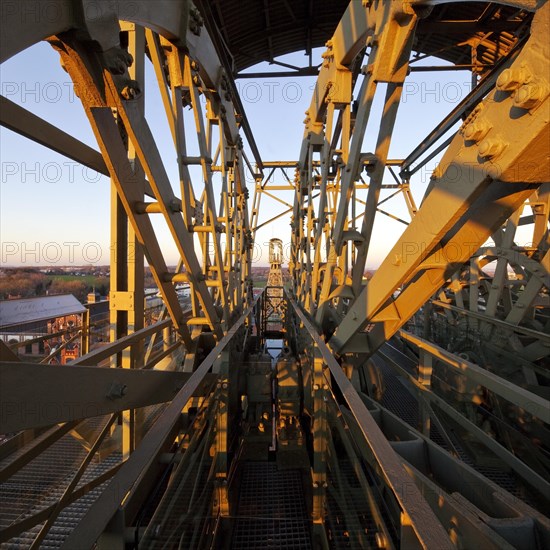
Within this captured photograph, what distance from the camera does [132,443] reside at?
3379mm

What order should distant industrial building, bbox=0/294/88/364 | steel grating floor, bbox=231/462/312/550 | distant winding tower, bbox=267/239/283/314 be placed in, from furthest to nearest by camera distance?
distant winding tower, bbox=267/239/283/314
distant industrial building, bbox=0/294/88/364
steel grating floor, bbox=231/462/312/550

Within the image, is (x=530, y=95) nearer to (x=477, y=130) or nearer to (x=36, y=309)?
(x=477, y=130)

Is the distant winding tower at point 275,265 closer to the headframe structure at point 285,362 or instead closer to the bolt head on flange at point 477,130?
the headframe structure at point 285,362

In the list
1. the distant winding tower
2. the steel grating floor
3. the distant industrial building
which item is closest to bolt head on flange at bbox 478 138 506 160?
the steel grating floor

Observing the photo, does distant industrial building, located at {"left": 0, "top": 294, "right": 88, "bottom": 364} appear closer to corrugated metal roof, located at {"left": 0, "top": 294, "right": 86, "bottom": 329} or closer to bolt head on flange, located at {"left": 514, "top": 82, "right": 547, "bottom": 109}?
corrugated metal roof, located at {"left": 0, "top": 294, "right": 86, "bottom": 329}

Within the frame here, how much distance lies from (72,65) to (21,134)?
694 millimetres

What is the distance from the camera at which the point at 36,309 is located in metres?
5.33

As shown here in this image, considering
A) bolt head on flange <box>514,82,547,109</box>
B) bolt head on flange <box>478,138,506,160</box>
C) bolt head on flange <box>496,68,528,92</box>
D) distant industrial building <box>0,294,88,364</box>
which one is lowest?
distant industrial building <box>0,294,88,364</box>

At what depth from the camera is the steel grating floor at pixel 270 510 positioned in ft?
9.44

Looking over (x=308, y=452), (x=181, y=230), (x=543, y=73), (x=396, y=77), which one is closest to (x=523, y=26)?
(x=396, y=77)

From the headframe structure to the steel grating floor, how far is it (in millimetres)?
26

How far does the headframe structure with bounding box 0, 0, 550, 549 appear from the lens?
1302 mm

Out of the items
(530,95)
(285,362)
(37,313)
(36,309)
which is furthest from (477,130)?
(36,309)

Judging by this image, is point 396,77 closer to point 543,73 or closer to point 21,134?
point 543,73
